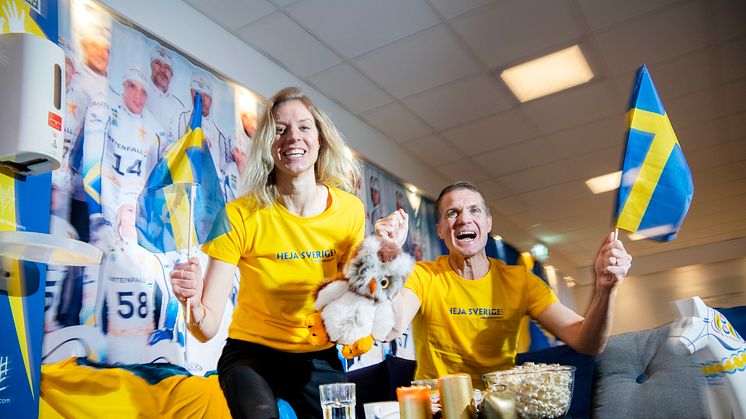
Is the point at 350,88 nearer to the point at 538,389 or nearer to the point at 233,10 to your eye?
the point at 233,10

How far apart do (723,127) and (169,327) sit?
5277mm

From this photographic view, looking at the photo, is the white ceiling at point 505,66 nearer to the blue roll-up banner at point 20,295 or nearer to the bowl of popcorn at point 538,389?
the blue roll-up banner at point 20,295

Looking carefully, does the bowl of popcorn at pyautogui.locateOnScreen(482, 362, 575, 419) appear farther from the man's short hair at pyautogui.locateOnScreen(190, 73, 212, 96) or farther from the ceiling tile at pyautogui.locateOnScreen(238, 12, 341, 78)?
the ceiling tile at pyautogui.locateOnScreen(238, 12, 341, 78)

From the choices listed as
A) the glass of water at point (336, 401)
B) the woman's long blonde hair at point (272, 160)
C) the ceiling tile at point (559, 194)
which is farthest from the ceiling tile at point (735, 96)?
the glass of water at point (336, 401)

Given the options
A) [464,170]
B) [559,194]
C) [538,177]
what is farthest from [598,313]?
[559,194]

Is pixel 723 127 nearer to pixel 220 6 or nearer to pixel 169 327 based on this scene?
pixel 220 6

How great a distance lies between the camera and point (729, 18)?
3.92 meters

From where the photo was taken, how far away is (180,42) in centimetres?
319

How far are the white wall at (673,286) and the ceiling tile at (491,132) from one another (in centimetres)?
579

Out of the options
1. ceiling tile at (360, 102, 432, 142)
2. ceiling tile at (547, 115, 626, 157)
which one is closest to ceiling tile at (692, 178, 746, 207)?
ceiling tile at (547, 115, 626, 157)

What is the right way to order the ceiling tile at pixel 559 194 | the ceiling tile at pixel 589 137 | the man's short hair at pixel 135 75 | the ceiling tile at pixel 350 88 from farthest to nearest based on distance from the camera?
the ceiling tile at pixel 559 194
the ceiling tile at pixel 589 137
the ceiling tile at pixel 350 88
the man's short hair at pixel 135 75

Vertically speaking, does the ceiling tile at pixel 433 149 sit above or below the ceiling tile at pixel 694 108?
above

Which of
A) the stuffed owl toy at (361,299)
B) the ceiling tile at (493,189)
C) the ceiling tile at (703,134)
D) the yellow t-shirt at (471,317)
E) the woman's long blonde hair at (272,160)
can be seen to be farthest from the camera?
the ceiling tile at (493,189)

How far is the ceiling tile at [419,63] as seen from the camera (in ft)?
12.7
